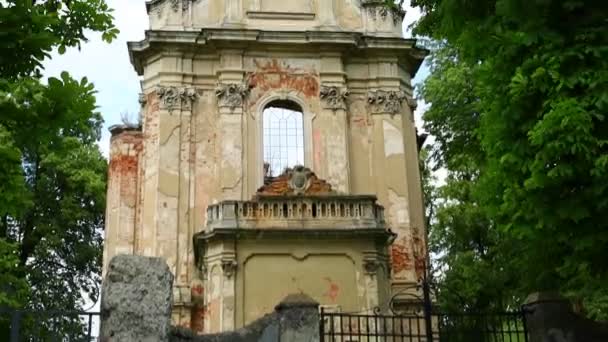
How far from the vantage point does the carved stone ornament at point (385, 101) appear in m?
20.3

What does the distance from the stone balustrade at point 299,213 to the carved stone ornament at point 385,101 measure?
503 cm

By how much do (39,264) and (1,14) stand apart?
19.8m

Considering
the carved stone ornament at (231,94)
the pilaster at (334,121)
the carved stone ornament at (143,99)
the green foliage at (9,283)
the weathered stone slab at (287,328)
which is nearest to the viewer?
the weathered stone slab at (287,328)

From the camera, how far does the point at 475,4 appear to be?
352 inches

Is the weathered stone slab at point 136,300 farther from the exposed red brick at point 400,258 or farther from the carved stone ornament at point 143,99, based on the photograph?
the carved stone ornament at point 143,99

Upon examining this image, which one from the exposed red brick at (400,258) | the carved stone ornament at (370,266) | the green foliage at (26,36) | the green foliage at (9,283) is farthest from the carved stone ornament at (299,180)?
the green foliage at (26,36)

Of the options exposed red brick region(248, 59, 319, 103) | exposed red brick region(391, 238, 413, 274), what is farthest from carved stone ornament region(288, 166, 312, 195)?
exposed red brick region(248, 59, 319, 103)

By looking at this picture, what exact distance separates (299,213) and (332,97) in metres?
5.22

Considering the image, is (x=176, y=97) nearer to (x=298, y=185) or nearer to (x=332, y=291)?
(x=298, y=185)

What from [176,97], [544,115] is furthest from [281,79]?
[544,115]

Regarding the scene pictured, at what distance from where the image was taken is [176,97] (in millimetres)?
19703

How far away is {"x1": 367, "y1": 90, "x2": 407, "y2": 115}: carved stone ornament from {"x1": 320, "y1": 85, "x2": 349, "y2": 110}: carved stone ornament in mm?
869

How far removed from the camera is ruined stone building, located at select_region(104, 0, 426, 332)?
18.8m

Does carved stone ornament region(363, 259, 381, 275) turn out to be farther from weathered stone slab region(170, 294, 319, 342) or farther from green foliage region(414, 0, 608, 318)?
weathered stone slab region(170, 294, 319, 342)
